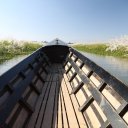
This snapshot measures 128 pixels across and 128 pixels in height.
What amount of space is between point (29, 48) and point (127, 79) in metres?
45.0

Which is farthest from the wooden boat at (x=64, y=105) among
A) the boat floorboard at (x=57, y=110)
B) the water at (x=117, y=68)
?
the water at (x=117, y=68)

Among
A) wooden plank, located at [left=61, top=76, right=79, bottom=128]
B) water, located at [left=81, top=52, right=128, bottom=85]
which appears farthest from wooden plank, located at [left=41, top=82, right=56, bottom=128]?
water, located at [left=81, top=52, right=128, bottom=85]

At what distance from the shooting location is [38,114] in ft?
19.0

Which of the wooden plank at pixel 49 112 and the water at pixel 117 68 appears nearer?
the wooden plank at pixel 49 112

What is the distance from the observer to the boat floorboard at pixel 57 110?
5173 mm

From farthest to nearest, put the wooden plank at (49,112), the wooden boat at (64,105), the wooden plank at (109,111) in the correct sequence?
the wooden plank at (49,112) < the wooden boat at (64,105) < the wooden plank at (109,111)

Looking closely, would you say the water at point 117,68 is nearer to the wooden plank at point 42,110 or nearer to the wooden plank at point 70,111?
the wooden plank at point 70,111

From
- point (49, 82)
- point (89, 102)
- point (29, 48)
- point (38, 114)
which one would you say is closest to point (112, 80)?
point (89, 102)

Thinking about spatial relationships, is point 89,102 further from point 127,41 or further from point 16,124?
point 127,41

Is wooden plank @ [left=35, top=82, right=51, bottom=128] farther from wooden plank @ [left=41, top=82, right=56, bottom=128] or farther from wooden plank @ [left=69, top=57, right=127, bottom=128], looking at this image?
wooden plank @ [left=69, top=57, right=127, bottom=128]

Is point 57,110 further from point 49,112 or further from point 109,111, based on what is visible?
point 109,111

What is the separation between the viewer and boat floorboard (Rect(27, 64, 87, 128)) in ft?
17.0

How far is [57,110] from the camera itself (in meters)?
6.07

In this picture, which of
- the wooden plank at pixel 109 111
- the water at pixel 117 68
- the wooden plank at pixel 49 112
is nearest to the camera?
the wooden plank at pixel 109 111
